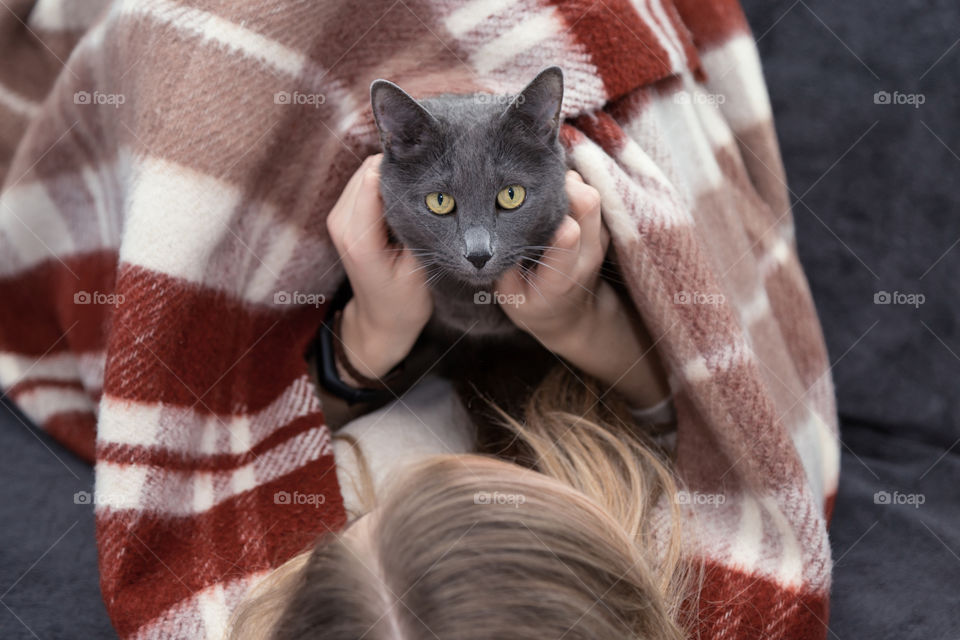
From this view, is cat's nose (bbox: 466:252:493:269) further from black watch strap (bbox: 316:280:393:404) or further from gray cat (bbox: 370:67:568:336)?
black watch strap (bbox: 316:280:393:404)

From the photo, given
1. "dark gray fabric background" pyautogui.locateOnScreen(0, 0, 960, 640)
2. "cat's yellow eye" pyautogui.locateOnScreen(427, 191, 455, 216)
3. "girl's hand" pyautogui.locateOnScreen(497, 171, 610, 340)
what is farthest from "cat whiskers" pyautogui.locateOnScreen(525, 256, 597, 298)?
"dark gray fabric background" pyautogui.locateOnScreen(0, 0, 960, 640)

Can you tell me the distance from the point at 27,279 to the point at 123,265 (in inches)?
15.1

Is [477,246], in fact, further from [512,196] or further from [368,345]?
[368,345]

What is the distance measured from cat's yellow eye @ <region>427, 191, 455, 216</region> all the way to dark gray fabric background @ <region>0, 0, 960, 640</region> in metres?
0.71

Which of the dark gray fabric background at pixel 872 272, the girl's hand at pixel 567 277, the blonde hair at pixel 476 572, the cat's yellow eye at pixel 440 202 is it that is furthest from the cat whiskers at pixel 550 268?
the dark gray fabric background at pixel 872 272

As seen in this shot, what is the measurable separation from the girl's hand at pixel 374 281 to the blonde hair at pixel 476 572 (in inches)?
10.3

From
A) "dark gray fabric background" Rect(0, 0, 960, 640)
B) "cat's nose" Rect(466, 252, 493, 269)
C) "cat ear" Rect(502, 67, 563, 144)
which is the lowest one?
"dark gray fabric background" Rect(0, 0, 960, 640)

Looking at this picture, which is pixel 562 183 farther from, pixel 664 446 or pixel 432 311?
pixel 664 446

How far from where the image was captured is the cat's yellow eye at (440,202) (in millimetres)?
946

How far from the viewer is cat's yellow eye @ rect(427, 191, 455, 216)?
95 cm

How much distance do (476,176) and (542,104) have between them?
0.37 ft

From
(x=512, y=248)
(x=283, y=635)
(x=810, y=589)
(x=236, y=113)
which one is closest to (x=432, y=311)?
(x=512, y=248)

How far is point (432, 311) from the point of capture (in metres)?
1.16

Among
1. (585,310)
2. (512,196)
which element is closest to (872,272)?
(585,310)
